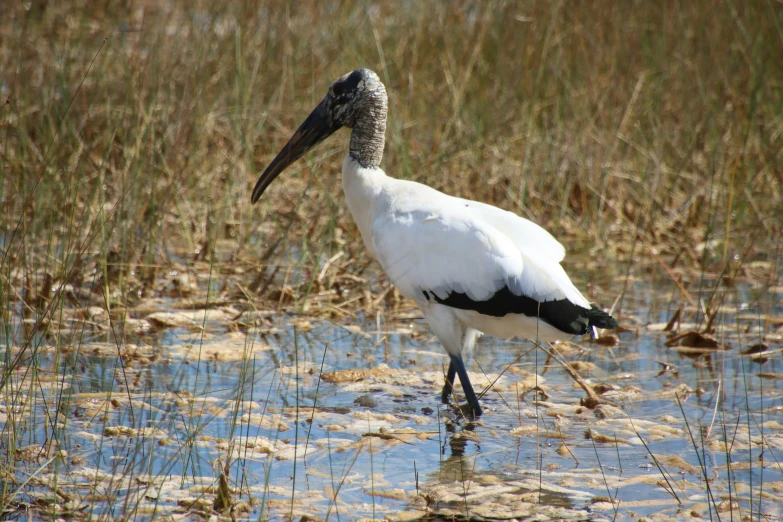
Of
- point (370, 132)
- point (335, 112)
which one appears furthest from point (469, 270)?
point (335, 112)

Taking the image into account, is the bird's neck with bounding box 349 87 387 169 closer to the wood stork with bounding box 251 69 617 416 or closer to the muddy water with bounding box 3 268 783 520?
the wood stork with bounding box 251 69 617 416

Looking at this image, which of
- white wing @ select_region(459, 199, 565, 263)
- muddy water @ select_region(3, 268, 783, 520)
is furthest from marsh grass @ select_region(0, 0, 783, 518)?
white wing @ select_region(459, 199, 565, 263)

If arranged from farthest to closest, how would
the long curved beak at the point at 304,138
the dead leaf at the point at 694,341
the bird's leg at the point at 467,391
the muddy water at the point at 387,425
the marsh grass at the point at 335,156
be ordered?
the dead leaf at the point at 694,341
the marsh grass at the point at 335,156
the long curved beak at the point at 304,138
the bird's leg at the point at 467,391
the muddy water at the point at 387,425

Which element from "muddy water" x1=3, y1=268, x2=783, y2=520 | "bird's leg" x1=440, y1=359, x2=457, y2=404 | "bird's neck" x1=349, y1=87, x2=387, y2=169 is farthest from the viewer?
"bird's neck" x1=349, y1=87, x2=387, y2=169

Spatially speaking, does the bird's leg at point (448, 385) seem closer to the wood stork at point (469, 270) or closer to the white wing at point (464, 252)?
the wood stork at point (469, 270)

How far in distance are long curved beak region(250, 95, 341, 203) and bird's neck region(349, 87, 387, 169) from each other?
17 centimetres

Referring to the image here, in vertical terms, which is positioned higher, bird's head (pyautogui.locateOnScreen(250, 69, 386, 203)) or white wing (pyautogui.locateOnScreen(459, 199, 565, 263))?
bird's head (pyautogui.locateOnScreen(250, 69, 386, 203))

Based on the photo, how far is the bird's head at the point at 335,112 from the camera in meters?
4.95

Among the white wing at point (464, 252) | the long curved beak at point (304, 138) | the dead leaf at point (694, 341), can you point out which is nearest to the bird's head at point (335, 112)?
the long curved beak at point (304, 138)

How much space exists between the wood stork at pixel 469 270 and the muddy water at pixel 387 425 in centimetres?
32

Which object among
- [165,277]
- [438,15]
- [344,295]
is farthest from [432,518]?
[438,15]

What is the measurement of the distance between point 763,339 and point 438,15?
14.6ft

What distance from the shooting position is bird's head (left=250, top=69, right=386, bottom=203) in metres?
4.95

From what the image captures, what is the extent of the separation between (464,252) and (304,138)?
1232mm
